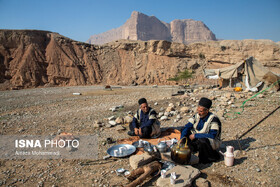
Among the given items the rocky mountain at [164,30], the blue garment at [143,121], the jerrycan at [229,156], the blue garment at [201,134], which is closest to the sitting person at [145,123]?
the blue garment at [143,121]

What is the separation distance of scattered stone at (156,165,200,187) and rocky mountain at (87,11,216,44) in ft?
319

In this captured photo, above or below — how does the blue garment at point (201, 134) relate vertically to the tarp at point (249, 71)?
below

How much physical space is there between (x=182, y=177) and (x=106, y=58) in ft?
102

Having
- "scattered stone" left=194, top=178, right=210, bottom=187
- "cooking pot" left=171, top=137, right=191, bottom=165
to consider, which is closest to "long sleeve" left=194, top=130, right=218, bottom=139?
"cooking pot" left=171, top=137, right=191, bottom=165

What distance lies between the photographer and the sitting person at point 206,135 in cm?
328

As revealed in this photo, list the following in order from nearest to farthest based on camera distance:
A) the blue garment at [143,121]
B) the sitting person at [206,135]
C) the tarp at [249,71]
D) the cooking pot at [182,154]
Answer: the cooking pot at [182,154] → the sitting person at [206,135] → the blue garment at [143,121] → the tarp at [249,71]

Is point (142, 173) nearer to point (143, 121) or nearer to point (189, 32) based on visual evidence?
point (143, 121)

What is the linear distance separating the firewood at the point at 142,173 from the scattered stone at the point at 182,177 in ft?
0.64

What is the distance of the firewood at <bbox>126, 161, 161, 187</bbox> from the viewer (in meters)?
2.71

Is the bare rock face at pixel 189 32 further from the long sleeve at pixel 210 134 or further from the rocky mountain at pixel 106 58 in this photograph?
the long sleeve at pixel 210 134

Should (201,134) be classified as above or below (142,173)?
above

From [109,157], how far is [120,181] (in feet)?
2.88

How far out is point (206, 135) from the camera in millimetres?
3293

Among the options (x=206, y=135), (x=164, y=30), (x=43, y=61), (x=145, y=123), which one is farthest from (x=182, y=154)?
(x=164, y=30)
